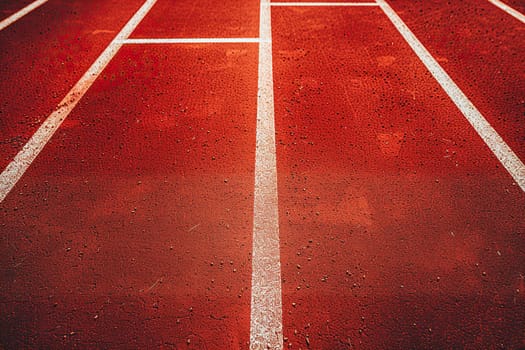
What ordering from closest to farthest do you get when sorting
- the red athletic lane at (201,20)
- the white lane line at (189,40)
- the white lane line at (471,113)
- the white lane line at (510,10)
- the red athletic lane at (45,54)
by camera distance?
the white lane line at (471,113)
the red athletic lane at (45,54)
the white lane line at (189,40)
the red athletic lane at (201,20)
the white lane line at (510,10)

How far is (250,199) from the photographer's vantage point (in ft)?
10.9

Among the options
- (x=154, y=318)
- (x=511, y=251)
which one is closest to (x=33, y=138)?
(x=154, y=318)

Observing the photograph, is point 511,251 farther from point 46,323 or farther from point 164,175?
point 46,323

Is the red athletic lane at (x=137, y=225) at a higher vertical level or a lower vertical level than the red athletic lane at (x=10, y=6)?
lower

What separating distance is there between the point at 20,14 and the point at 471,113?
8.18 meters

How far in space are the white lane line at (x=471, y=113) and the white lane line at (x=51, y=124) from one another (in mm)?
4982

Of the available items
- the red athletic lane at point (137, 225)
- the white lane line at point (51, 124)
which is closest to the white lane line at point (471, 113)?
the red athletic lane at point (137, 225)

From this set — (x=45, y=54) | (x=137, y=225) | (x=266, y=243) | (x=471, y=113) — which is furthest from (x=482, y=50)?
(x=45, y=54)

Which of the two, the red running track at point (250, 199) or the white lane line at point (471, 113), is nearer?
the red running track at point (250, 199)

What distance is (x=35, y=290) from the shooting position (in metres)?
2.65

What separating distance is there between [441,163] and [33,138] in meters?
4.69

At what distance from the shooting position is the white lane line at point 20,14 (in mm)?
6227

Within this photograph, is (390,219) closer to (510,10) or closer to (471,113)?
(471,113)

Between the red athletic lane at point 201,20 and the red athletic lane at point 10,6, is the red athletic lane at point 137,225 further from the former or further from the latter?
the red athletic lane at point 10,6
